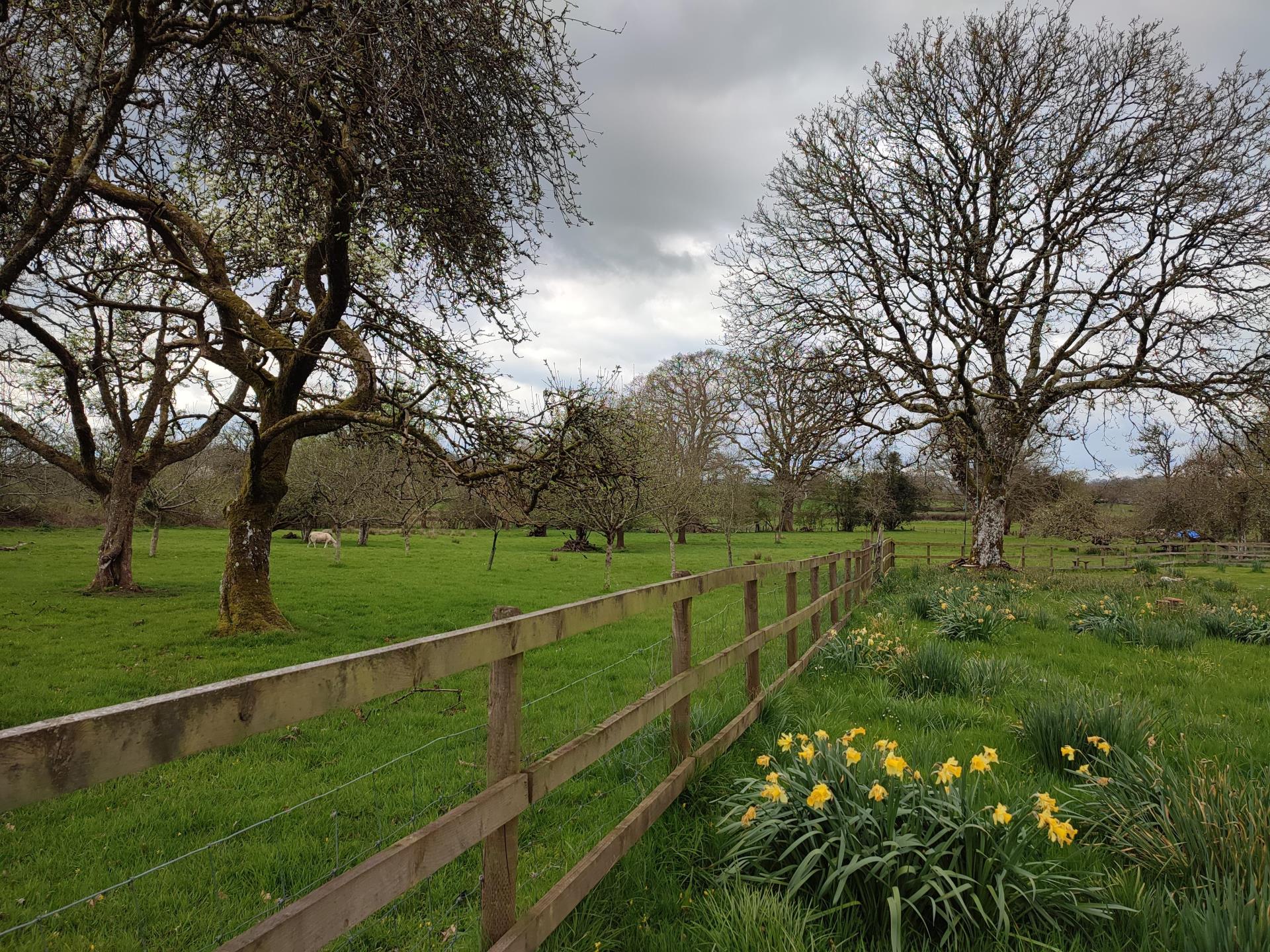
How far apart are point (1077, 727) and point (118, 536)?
65.8ft

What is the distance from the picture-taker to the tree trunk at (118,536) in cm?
1523

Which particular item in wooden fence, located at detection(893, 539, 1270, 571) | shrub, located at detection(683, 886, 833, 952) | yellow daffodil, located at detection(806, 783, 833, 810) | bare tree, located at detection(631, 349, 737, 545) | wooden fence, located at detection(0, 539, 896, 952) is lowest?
wooden fence, located at detection(893, 539, 1270, 571)

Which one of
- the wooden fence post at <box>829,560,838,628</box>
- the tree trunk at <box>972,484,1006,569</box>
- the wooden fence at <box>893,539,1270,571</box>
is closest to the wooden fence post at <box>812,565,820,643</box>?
the wooden fence post at <box>829,560,838,628</box>

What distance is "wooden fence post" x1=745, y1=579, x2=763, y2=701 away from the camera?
4867 millimetres

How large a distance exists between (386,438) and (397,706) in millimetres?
4912

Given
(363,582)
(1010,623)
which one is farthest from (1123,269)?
(363,582)

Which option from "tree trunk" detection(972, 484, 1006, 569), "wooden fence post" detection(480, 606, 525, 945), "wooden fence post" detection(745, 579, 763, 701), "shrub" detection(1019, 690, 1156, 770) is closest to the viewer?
"wooden fence post" detection(480, 606, 525, 945)

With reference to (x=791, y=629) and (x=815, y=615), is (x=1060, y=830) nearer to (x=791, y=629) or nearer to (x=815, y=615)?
(x=791, y=629)

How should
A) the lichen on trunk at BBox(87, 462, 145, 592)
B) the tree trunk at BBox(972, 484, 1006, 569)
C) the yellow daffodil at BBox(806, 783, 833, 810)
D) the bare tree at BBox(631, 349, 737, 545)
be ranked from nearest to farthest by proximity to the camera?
the yellow daffodil at BBox(806, 783, 833, 810), the lichen on trunk at BBox(87, 462, 145, 592), the tree trunk at BBox(972, 484, 1006, 569), the bare tree at BBox(631, 349, 737, 545)

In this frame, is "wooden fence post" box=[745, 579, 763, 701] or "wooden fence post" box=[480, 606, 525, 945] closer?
"wooden fence post" box=[480, 606, 525, 945]

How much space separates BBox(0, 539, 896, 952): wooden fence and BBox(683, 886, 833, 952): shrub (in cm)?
46

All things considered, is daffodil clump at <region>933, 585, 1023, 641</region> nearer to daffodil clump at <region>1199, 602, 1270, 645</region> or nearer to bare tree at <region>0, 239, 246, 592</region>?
daffodil clump at <region>1199, 602, 1270, 645</region>

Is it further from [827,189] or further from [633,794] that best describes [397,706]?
[827,189]

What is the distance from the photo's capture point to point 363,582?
1995 cm
